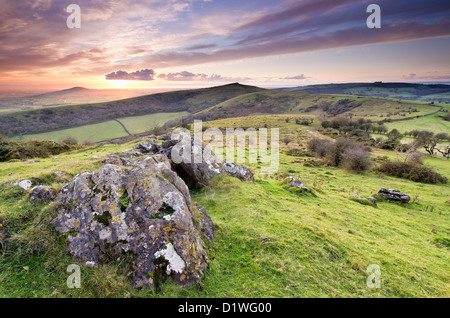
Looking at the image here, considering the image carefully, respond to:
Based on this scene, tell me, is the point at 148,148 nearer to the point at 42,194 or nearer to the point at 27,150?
the point at 42,194

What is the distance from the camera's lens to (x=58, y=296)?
4531 millimetres

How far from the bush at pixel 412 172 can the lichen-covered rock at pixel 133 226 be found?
42.4 metres

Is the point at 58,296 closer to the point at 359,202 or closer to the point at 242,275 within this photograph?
the point at 242,275

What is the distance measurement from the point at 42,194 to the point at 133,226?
349 centimetres

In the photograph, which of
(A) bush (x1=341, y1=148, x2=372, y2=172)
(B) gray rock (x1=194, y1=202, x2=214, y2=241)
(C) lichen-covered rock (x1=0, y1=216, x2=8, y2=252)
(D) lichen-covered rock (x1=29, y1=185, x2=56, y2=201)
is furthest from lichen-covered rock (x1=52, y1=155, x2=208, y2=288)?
(A) bush (x1=341, y1=148, x2=372, y2=172)

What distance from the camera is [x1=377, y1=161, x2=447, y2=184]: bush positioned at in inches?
1278

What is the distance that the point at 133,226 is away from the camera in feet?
19.2

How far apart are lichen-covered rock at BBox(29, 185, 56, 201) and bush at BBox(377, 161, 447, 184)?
46.0 m

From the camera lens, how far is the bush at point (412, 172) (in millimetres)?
32469

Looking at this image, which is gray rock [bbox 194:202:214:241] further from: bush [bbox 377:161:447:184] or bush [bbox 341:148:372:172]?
bush [bbox 377:161:447:184]

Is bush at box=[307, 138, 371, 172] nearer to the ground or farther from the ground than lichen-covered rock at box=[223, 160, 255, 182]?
nearer to the ground

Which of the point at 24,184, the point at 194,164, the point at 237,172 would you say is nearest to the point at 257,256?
the point at 194,164

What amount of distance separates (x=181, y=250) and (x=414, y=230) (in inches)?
650

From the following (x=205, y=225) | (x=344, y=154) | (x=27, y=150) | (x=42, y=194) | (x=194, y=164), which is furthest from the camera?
(x=344, y=154)
